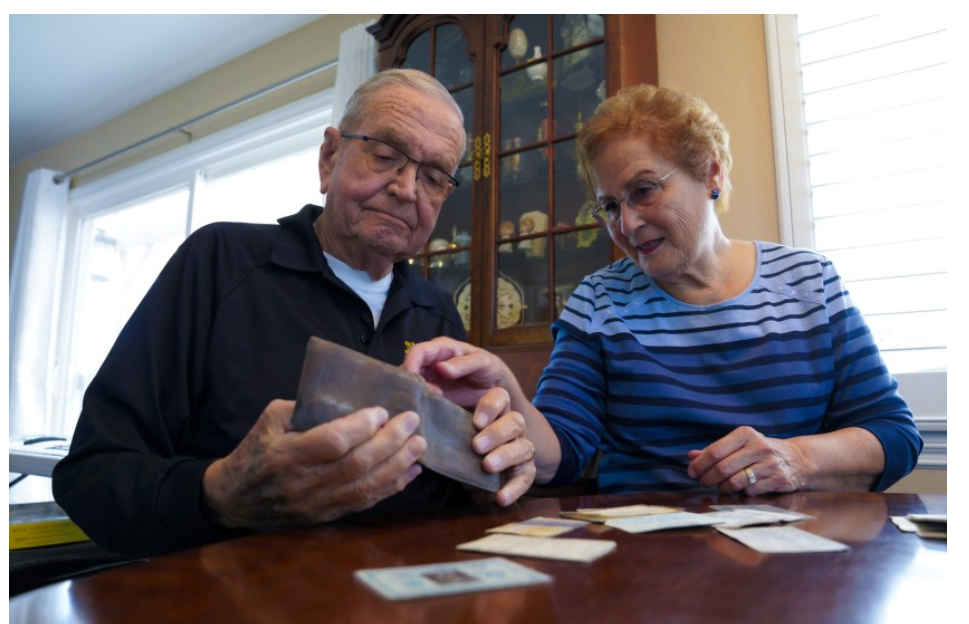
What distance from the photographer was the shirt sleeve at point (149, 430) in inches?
30.7

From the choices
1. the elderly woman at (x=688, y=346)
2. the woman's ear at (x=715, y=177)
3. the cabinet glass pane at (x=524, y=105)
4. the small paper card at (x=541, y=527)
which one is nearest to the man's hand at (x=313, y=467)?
the small paper card at (x=541, y=527)

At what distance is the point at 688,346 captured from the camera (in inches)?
55.1

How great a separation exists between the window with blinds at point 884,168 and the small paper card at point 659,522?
63.2 inches

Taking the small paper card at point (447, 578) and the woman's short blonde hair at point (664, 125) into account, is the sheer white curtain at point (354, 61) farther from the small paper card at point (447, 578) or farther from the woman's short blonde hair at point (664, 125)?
the small paper card at point (447, 578)

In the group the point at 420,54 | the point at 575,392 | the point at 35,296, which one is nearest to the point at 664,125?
the point at 575,392

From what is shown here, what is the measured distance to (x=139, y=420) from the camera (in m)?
0.95

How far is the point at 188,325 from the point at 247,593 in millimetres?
667

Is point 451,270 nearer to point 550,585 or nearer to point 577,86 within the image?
point 577,86

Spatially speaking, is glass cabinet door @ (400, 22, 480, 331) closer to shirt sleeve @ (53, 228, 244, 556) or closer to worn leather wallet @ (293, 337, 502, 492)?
shirt sleeve @ (53, 228, 244, 556)

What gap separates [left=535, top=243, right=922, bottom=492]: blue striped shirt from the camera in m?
1.31

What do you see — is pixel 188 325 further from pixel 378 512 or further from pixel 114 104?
pixel 114 104

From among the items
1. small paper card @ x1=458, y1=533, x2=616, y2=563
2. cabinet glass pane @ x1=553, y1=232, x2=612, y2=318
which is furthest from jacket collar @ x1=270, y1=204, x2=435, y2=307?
cabinet glass pane @ x1=553, y1=232, x2=612, y2=318

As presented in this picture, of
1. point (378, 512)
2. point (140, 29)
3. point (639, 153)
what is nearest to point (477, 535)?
point (378, 512)

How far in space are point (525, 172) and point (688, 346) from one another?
Result: 4.38 ft
